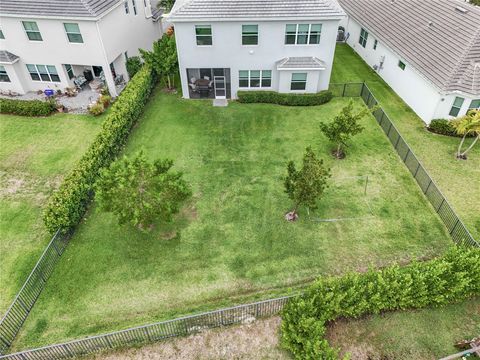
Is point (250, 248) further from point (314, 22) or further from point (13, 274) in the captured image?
point (314, 22)

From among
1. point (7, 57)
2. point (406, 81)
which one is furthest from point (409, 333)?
point (7, 57)

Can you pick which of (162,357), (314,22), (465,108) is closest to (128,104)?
(314,22)

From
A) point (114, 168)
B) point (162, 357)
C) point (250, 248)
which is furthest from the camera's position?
point (250, 248)

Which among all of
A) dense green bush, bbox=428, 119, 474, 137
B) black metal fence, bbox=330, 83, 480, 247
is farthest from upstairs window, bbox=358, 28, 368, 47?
dense green bush, bbox=428, 119, 474, 137

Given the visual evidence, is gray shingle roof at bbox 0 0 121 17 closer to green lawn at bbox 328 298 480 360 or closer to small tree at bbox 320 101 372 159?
small tree at bbox 320 101 372 159

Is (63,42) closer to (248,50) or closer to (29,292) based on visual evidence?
(248,50)

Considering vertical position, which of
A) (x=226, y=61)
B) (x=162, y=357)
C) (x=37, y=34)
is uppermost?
(x=37, y=34)

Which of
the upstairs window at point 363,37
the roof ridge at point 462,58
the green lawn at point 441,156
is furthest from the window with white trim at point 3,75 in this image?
the roof ridge at point 462,58

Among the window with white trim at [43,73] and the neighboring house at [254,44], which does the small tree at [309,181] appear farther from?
the window with white trim at [43,73]
